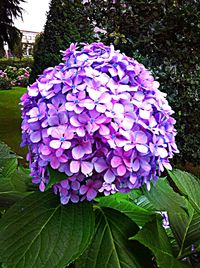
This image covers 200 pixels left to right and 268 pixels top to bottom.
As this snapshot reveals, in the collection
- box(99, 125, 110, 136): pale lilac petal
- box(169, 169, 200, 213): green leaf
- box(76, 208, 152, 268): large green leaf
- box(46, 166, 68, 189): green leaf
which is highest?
box(99, 125, 110, 136): pale lilac petal

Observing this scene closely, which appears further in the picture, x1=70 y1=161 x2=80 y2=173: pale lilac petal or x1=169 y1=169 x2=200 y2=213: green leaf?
x1=169 y1=169 x2=200 y2=213: green leaf

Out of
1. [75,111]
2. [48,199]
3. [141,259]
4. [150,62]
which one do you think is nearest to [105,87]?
[75,111]

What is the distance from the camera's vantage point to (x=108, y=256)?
0.97 m

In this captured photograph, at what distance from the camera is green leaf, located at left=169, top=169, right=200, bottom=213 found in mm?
1125

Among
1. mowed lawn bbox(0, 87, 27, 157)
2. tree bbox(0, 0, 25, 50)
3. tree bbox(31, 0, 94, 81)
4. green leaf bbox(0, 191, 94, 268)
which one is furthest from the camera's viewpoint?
tree bbox(0, 0, 25, 50)

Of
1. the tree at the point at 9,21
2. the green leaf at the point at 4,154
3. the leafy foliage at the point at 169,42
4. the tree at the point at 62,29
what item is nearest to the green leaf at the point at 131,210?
the green leaf at the point at 4,154

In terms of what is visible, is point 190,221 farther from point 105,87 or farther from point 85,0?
point 85,0

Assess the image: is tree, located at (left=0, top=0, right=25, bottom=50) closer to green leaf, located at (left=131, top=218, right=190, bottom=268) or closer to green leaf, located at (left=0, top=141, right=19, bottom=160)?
green leaf, located at (left=0, top=141, right=19, bottom=160)

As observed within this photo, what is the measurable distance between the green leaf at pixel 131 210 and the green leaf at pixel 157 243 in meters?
0.08

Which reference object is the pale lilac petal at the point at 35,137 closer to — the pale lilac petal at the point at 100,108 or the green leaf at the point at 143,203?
the pale lilac petal at the point at 100,108

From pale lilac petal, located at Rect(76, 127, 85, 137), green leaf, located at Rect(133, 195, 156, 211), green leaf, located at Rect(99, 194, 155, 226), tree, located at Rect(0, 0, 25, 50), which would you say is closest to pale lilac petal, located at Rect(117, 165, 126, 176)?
pale lilac petal, located at Rect(76, 127, 85, 137)

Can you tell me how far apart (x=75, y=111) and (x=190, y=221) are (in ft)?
1.48

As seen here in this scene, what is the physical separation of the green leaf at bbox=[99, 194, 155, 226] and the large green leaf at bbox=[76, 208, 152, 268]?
7cm

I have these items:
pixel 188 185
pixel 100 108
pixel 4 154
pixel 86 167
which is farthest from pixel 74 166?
pixel 4 154
